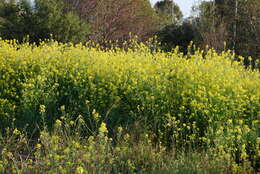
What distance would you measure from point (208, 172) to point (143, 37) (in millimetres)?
14068

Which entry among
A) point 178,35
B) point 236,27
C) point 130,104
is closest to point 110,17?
point 178,35

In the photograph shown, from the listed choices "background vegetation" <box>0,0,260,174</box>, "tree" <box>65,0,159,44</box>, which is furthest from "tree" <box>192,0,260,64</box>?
"background vegetation" <box>0,0,260,174</box>

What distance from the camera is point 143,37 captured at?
672 inches

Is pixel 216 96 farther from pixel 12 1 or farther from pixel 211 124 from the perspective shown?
pixel 12 1

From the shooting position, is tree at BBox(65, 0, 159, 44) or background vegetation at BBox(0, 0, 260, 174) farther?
tree at BBox(65, 0, 159, 44)

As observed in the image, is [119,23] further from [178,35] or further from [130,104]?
[130,104]

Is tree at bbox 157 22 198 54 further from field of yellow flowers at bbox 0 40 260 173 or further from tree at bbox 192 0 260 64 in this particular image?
field of yellow flowers at bbox 0 40 260 173

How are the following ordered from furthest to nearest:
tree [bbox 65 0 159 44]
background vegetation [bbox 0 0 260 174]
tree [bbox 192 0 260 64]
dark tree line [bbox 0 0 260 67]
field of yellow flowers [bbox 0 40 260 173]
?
tree [bbox 65 0 159 44] < tree [bbox 192 0 260 64] < dark tree line [bbox 0 0 260 67] < field of yellow flowers [bbox 0 40 260 173] < background vegetation [bbox 0 0 260 174]

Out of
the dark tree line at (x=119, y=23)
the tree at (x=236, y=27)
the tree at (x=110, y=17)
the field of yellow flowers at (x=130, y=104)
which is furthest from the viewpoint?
the tree at (x=110, y=17)

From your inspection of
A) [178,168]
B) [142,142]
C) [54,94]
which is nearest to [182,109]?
[142,142]

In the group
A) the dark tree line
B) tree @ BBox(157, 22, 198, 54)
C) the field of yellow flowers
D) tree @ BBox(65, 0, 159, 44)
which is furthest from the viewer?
tree @ BBox(157, 22, 198, 54)

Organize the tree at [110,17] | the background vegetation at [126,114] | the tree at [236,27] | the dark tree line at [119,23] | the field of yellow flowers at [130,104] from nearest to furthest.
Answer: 1. the background vegetation at [126,114]
2. the field of yellow flowers at [130,104]
3. the dark tree line at [119,23]
4. the tree at [236,27]
5. the tree at [110,17]

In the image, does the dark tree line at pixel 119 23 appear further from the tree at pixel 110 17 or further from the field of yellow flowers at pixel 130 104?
the field of yellow flowers at pixel 130 104

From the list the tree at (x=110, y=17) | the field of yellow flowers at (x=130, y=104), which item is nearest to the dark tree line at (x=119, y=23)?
the tree at (x=110, y=17)
